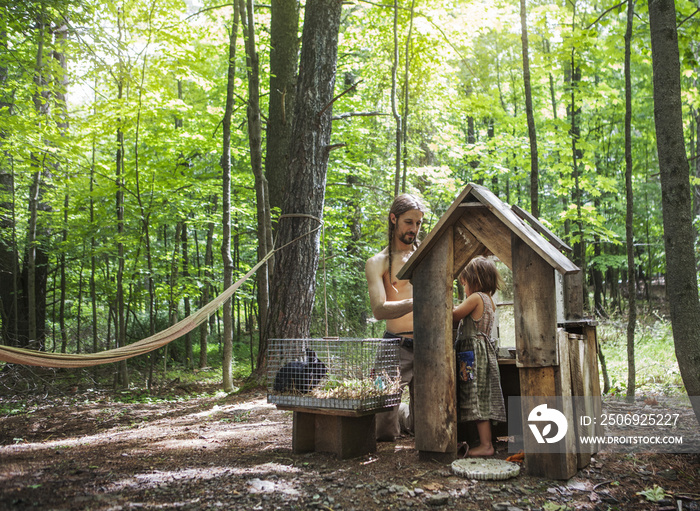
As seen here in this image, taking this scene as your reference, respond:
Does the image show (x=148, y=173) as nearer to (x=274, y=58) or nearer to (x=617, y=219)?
(x=274, y=58)

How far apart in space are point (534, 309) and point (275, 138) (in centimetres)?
559

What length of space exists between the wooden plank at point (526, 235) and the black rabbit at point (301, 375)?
1.52 m

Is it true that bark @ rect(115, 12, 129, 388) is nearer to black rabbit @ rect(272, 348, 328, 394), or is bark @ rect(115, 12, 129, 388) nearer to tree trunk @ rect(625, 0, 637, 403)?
black rabbit @ rect(272, 348, 328, 394)

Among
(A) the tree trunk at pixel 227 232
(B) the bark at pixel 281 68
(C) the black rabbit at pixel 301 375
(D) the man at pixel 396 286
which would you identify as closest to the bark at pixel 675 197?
A: (D) the man at pixel 396 286

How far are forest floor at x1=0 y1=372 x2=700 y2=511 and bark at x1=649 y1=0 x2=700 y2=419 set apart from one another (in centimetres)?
70

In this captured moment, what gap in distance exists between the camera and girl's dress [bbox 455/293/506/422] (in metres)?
3.26

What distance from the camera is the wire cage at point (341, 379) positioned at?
3.25 meters

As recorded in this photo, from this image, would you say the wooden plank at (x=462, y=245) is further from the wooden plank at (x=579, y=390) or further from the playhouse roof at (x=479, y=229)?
the wooden plank at (x=579, y=390)

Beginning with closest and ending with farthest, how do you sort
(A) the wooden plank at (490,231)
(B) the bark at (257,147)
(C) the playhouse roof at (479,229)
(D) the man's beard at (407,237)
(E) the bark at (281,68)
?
(C) the playhouse roof at (479,229) → (A) the wooden plank at (490,231) → (D) the man's beard at (407,237) → (B) the bark at (257,147) → (E) the bark at (281,68)

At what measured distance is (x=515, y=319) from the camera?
9.53 feet

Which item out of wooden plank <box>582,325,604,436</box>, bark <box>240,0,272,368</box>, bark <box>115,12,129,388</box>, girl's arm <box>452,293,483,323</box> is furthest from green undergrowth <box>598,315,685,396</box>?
bark <box>115,12,129,388</box>

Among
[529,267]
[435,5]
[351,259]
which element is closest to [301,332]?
[529,267]

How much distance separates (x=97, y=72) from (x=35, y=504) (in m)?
6.87

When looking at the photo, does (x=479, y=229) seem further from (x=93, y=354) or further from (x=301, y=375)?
(x=93, y=354)
